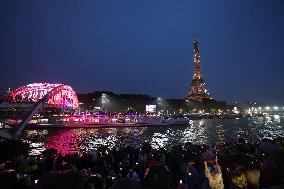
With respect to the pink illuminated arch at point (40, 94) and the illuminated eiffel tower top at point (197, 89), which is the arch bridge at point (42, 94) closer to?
the pink illuminated arch at point (40, 94)

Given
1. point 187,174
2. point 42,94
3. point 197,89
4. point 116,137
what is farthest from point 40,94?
point 197,89

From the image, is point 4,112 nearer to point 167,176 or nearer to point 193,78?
point 167,176

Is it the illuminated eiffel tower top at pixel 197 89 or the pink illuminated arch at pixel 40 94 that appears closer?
the pink illuminated arch at pixel 40 94

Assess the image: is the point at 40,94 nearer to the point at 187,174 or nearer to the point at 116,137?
the point at 116,137

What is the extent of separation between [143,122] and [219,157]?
3323 inches

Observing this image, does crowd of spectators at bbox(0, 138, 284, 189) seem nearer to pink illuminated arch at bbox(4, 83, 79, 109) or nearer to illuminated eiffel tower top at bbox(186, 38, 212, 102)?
pink illuminated arch at bbox(4, 83, 79, 109)

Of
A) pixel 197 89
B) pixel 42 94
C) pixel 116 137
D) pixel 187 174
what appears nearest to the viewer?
pixel 187 174

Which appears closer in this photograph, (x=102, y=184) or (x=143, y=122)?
(x=102, y=184)

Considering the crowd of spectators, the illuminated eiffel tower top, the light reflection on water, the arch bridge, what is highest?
the illuminated eiffel tower top

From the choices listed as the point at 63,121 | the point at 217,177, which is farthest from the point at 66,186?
the point at 63,121

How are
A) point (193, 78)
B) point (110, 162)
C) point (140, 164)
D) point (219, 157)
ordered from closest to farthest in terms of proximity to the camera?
point (219, 157) < point (140, 164) < point (110, 162) < point (193, 78)

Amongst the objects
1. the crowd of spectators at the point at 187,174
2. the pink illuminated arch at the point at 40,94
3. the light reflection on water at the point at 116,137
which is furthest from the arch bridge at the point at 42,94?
the crowd of spectators at the point at 187,174

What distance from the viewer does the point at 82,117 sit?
88.2m

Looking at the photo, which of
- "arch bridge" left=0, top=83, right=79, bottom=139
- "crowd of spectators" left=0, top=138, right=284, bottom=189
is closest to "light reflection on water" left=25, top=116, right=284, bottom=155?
"arch bridge" left=0, top=83, right=79, bottom=139
